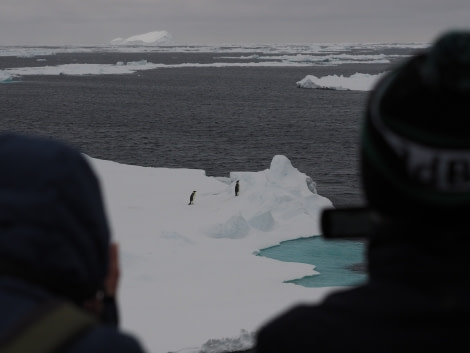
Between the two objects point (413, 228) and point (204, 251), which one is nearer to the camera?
point (413, 228)

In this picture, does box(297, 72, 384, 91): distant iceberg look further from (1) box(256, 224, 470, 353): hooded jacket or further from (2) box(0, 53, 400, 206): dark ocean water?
(1) box(256, 224, 470, 353): hooded jacket

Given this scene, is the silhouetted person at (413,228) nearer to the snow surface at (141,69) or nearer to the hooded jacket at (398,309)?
the hooded jacket at (398,309)

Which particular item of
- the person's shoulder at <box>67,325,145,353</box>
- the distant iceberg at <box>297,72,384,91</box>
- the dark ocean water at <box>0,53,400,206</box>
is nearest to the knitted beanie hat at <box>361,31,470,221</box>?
the person's shoulder at <box>67,325,145,353</box>

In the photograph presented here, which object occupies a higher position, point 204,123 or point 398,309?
point 398,309

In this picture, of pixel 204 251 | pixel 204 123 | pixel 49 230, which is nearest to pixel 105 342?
pixel 49 230

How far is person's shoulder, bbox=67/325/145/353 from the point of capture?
1.09 m

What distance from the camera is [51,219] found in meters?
1.20

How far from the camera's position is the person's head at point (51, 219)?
46.8 inches

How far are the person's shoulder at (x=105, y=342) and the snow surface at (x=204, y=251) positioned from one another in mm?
7935

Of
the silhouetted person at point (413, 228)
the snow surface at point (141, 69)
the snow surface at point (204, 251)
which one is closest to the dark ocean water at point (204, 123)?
the snow surface at point (141, 69)

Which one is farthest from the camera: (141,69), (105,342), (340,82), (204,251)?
(141,69)

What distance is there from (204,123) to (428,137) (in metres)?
49.3

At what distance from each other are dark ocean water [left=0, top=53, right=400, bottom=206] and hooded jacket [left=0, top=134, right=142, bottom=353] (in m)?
25.0

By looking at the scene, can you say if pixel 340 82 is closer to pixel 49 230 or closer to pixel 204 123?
pixel 204 123
